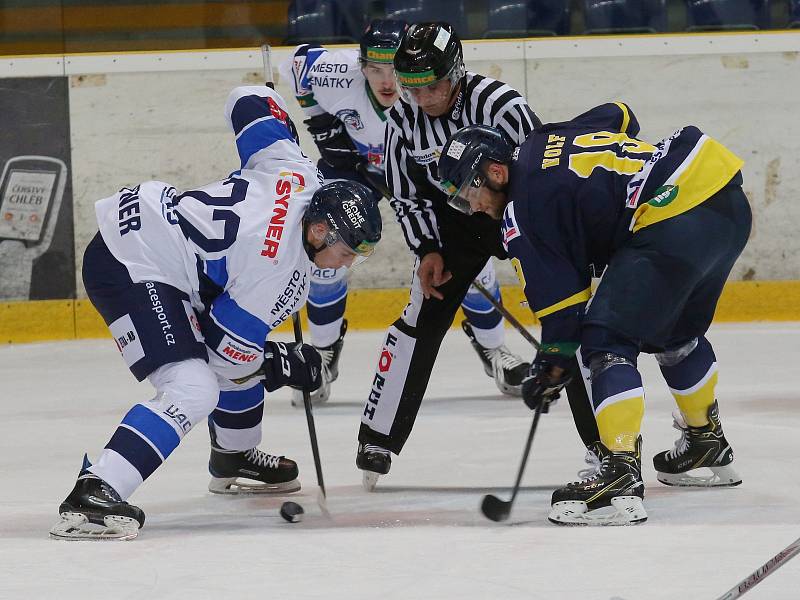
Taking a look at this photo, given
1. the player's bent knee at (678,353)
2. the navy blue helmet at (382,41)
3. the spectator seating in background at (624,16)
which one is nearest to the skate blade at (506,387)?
the navy blue helmet at (382,41)

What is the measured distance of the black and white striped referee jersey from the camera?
140 inches

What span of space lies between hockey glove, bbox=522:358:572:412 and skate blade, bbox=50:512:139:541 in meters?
0.87

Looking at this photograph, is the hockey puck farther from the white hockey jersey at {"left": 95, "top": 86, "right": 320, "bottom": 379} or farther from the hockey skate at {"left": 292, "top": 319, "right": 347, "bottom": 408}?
the hockey skate at {"left": 292, "top": 319, "right": 347, "bottom": 408}

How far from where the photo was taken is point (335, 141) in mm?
5262

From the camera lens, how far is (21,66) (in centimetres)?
653

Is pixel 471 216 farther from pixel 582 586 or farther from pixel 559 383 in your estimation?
pixel 582 586

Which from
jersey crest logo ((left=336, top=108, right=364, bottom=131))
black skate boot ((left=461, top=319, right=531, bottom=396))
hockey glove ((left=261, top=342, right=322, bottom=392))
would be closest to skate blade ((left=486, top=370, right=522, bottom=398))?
black skate boot ((left=461, top=319, right=531, bottom=396))

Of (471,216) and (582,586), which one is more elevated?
(471,216)

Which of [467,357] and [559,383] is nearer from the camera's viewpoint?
[559,383]

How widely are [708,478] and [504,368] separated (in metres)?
1.62

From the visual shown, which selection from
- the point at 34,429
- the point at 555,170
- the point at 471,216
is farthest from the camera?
the point at 34,429

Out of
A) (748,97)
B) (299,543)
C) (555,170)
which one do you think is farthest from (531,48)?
(299,543)

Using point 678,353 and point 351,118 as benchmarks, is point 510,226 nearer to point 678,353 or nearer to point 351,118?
point 678,353

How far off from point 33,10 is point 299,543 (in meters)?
4.65
